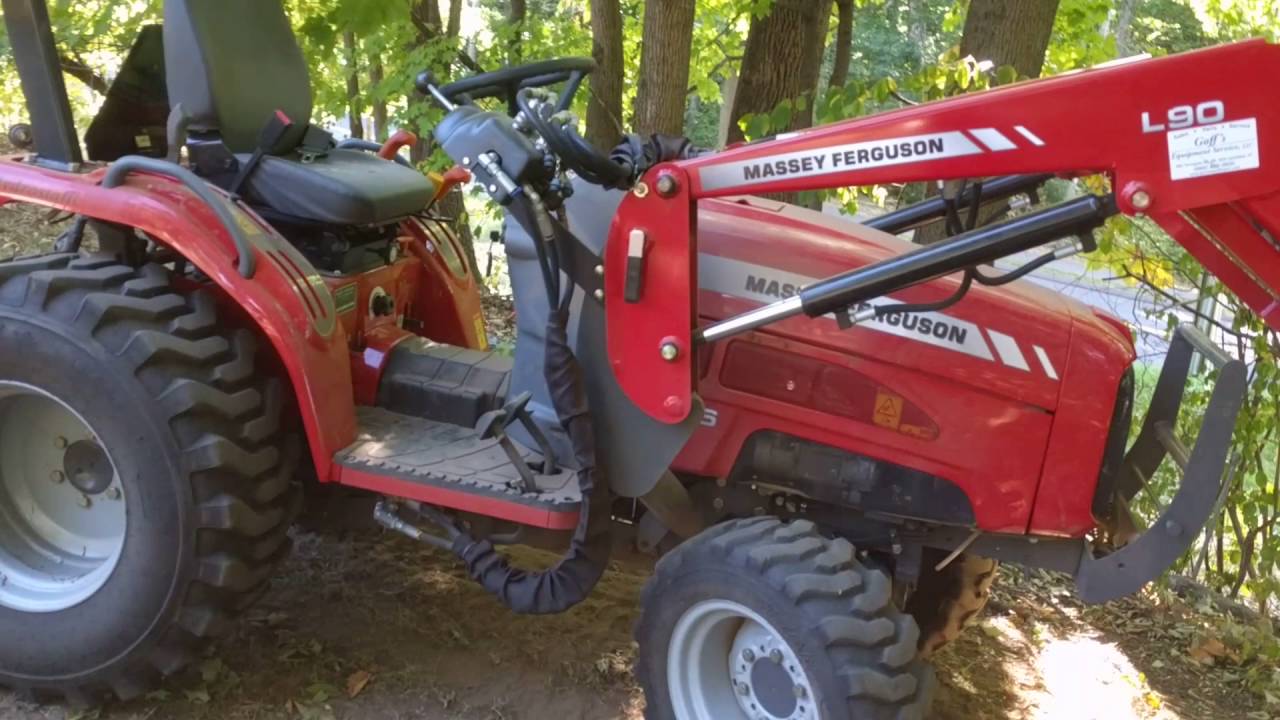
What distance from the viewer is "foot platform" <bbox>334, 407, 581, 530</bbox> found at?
2.72 metres

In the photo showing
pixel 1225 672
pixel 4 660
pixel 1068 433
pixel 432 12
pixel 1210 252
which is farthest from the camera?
pixel 432 12

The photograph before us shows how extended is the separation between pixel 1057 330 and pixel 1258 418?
1621 mm

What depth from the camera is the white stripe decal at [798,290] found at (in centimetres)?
261

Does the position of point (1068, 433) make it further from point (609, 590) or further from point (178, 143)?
point (178, 143)

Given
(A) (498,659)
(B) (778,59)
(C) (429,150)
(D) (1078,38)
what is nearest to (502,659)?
(A) (498,659)

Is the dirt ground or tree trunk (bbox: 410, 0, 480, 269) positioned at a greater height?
tree trunk (bbox: 410, 0, 480, 269)

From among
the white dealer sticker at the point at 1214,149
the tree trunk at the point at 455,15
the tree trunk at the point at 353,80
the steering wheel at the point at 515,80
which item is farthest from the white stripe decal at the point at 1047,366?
the tree trunk at the point at 455,15

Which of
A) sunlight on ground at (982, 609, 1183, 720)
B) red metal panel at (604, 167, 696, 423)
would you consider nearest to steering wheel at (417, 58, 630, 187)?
red metal panel at (604, 167, 696, 423)

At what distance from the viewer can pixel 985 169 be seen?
2.23 m

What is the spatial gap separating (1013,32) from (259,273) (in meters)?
3.20

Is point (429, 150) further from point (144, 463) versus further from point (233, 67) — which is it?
point (144, 463)

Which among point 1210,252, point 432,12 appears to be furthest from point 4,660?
point 432,12

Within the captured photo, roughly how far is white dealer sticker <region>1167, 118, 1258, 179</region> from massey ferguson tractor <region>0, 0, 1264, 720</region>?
8 cm

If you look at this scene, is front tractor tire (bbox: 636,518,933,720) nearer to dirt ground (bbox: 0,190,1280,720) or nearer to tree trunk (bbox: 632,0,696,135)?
dirt ground (bbox: 0,190,1280,720)
